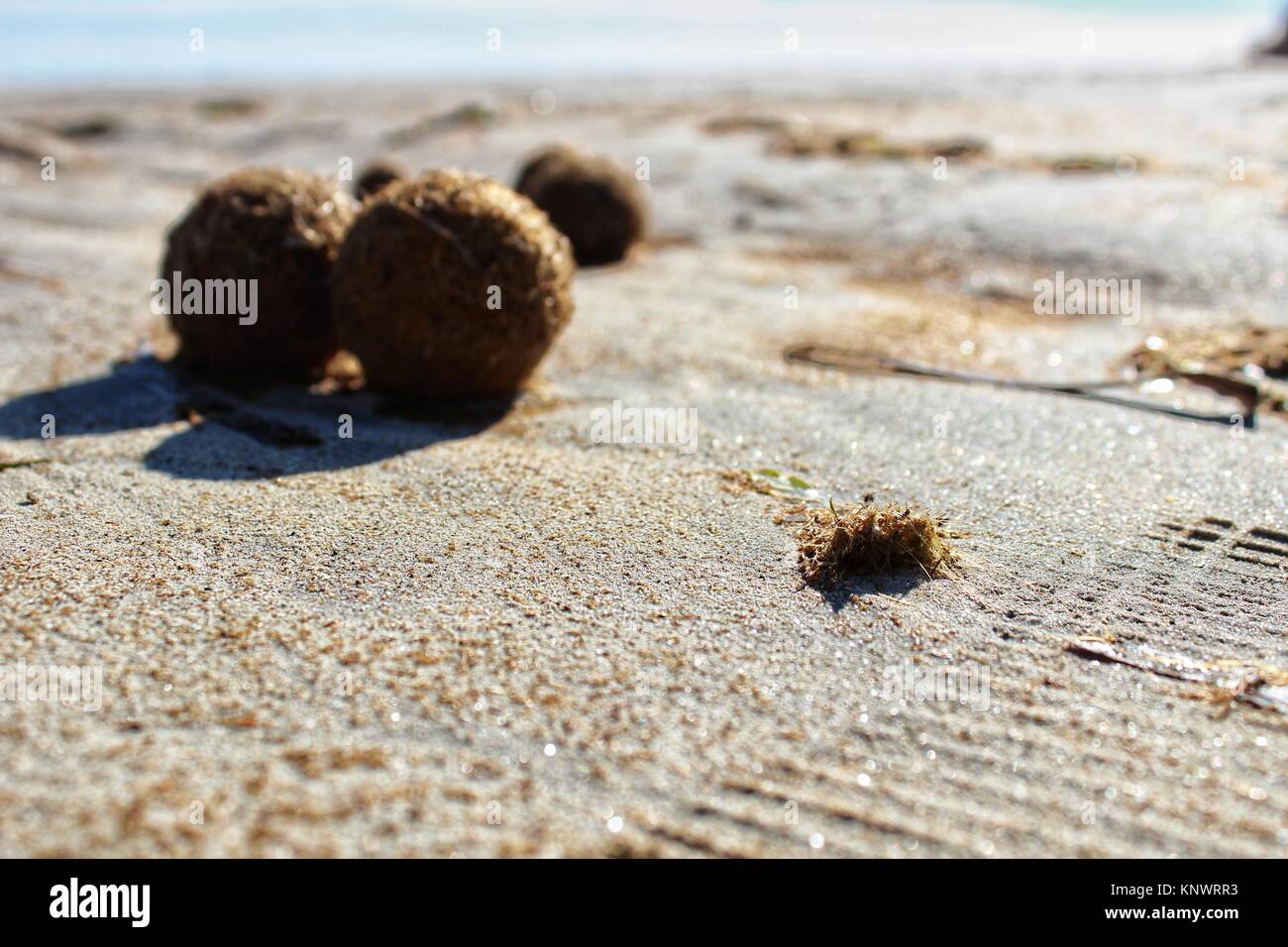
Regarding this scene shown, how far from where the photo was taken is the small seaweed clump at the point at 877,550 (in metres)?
4.17

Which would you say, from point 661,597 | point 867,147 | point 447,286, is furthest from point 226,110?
point 661,597

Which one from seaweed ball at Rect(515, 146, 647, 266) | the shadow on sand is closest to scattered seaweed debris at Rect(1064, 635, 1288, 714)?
the shadow on sand

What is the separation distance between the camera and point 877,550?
419cm

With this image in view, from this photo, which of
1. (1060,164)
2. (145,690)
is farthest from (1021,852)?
(1060,164)

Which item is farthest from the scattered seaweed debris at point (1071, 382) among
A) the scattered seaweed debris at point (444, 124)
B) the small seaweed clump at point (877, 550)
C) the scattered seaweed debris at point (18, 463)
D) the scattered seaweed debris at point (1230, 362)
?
the scattered seaweed debris at point (444, 124)

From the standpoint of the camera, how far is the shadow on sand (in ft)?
17.4

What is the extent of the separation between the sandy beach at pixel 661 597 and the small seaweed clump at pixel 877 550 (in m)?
0.11

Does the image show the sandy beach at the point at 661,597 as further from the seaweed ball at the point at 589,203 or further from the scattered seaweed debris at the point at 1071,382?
the seaweed ball at the point at 589,203

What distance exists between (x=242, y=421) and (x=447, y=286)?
127cm

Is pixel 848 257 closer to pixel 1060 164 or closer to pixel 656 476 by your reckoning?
pixel 1060 164

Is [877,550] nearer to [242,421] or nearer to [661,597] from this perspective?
[661,597]

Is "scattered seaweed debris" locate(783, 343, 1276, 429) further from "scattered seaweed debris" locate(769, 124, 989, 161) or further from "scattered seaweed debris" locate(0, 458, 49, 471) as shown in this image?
"scattered seaweed debris" locate(769, 124, 989, 161)

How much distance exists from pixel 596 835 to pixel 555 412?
3.45 m
